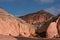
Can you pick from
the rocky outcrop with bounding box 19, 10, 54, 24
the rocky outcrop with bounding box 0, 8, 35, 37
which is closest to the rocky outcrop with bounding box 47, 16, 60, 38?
the rocky outcrop with bounding box 0, 8, 35, 37

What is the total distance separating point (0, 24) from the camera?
19938 mm

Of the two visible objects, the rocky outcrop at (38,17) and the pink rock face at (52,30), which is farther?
the rocky outcrop at (38,17)

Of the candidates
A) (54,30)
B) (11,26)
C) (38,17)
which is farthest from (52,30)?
(38,17)

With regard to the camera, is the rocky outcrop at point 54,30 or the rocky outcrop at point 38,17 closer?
the rocky outcrop at point 54,30

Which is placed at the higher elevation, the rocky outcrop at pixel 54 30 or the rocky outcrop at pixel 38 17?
the rocky outcrop at pixel 38 17

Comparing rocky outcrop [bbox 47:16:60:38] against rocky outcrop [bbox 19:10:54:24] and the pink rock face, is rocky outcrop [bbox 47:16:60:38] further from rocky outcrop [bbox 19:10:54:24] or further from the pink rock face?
rocky outcrop [bbox 19:10:54:24]

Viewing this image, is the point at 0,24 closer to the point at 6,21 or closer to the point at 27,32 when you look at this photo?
the point at 6,21

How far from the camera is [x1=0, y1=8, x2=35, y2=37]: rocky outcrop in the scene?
67.3ft

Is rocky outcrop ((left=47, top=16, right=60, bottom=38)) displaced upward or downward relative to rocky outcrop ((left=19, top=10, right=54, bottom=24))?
downward

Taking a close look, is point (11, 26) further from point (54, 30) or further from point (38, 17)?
point (38, 17)

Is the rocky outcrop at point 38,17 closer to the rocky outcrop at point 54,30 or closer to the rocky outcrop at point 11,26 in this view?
the rocky outcrop at point 11,26

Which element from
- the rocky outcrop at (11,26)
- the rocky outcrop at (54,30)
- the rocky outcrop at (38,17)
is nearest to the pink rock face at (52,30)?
the rocky outcrop at (54,30)

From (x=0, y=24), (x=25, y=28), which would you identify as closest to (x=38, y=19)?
(x=25, y=28)

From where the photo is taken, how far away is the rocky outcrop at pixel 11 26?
2051 centimetres
